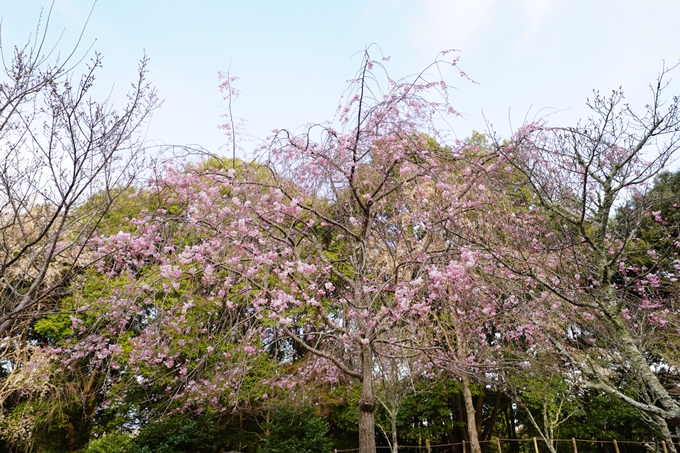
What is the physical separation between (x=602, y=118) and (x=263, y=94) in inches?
156

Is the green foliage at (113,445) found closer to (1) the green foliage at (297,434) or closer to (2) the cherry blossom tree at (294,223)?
(1) the green foliage at (297,434)

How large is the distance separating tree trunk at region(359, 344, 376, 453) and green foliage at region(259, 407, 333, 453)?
4.33 meters

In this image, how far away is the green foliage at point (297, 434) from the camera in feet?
28.9

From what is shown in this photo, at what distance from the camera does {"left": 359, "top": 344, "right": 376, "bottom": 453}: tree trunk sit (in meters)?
4.69

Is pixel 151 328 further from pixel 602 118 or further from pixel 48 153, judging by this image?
pixel 602 118

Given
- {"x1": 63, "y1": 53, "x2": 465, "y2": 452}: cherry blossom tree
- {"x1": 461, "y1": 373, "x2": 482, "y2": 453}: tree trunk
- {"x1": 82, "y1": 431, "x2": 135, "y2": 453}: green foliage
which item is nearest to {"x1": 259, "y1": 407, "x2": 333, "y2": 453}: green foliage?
{"x1": 82, "y1": 431, "x2": 135, "y2": 453}: green foliage

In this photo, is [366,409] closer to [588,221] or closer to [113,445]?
[588,221]

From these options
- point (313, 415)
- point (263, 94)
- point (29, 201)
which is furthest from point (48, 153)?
point (313, 415)

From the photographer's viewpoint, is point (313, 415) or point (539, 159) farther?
point (313, 415)

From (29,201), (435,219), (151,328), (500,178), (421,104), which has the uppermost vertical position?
(421,104)

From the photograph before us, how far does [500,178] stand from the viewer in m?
5.20

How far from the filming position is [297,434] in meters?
9.09

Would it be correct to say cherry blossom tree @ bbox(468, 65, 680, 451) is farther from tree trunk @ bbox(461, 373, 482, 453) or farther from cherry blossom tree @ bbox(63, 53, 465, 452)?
tree trunk @ bbox(461, 373, 482, 453)

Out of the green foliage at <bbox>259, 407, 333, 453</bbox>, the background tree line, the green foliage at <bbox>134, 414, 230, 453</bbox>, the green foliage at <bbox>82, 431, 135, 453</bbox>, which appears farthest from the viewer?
the green foliage at <bbox>259, 407, 333, 453</bbox>
